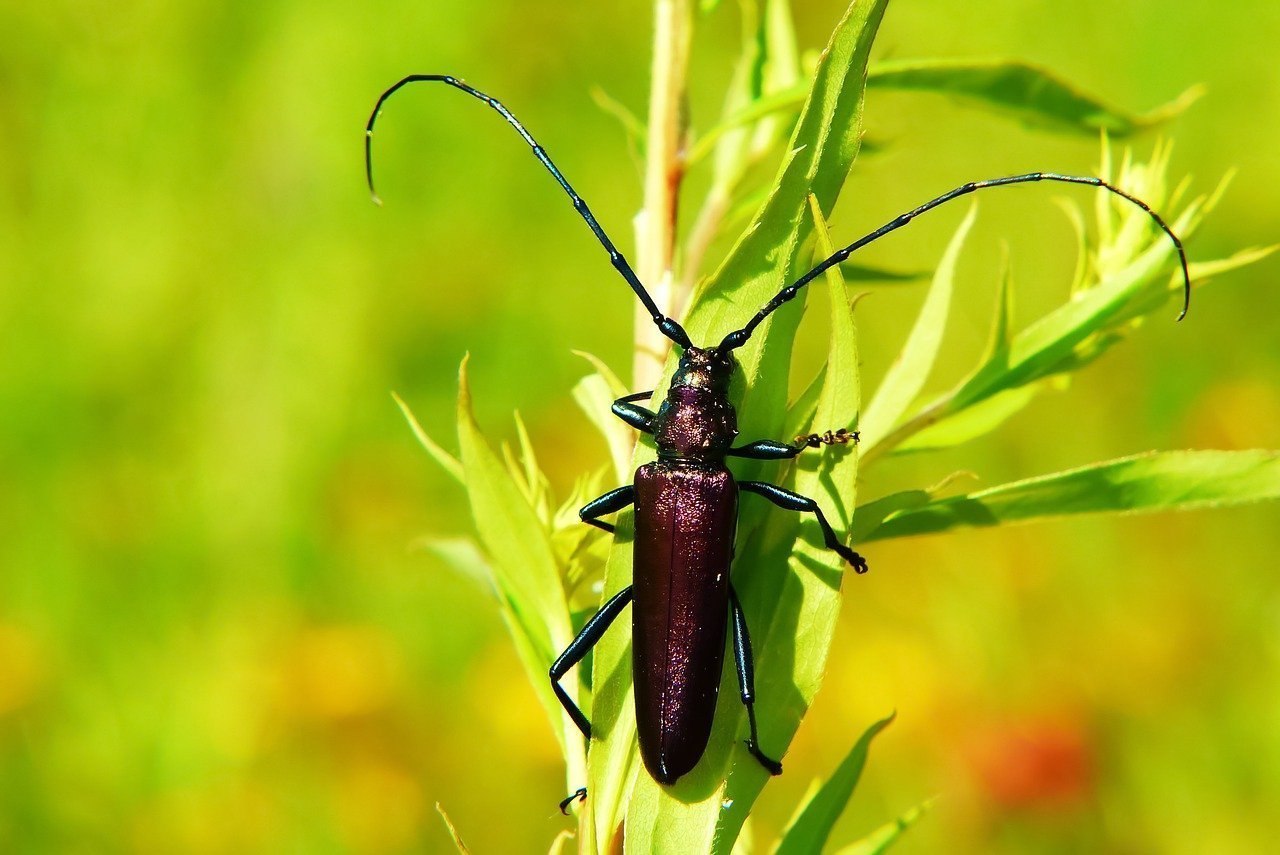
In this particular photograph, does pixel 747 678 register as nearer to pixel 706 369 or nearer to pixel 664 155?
pixel 706 369

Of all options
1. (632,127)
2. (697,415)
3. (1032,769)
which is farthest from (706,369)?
(1032,769)

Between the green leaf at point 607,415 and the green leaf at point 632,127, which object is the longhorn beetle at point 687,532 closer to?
the green leaf at point 607,415

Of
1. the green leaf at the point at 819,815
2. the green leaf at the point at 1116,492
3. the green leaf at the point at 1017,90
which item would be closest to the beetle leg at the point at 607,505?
the green leaf at the point at 1116,492

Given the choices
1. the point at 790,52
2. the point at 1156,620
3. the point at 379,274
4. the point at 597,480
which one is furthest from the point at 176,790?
the point at 1156,620

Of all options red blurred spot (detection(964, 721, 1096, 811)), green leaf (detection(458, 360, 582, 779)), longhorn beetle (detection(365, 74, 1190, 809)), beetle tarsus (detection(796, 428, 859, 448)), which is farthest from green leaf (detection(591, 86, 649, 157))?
red blurred spot (detection(964, 721, 1096, 811))

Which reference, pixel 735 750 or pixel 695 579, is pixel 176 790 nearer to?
pixel 695 579

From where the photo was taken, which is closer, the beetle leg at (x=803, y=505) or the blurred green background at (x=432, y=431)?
the beetle leg at (x=803, y=505)

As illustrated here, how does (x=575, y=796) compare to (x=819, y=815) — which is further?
(x=575, y=796)
